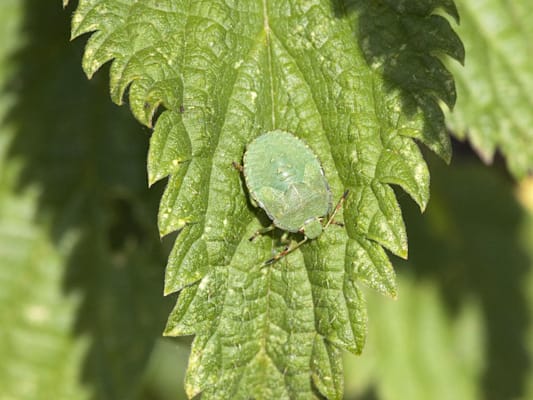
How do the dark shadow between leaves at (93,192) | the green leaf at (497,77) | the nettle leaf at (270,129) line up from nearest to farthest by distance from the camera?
the nettle leaf at (270,129)
the green leaf at (497,77)
the dark shadow between leaves at (93,192)

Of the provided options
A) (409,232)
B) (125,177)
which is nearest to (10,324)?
(125,177)

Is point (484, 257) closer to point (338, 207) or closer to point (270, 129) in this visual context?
point (338, 207)

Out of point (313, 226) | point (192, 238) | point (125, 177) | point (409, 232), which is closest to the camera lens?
point (192, 238)

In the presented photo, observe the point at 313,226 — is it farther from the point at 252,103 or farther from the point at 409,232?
the point at 409,232

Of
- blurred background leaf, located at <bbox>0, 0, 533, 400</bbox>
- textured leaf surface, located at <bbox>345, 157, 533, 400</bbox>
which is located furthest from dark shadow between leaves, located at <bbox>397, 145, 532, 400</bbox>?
blurred background leaf, located at <bbox>0, 0, 533, 400</bbox>

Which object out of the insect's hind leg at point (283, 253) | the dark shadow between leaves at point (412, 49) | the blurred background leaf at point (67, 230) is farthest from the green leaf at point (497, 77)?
the insect's hind leg at point (283, 253)

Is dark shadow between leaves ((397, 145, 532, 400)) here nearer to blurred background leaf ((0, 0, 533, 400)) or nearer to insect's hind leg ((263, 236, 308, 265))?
blurred background leaf ((0, 0, 533, 400))

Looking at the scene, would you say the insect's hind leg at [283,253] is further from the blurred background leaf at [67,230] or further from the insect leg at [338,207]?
the blurred background leaf at [67,230]
